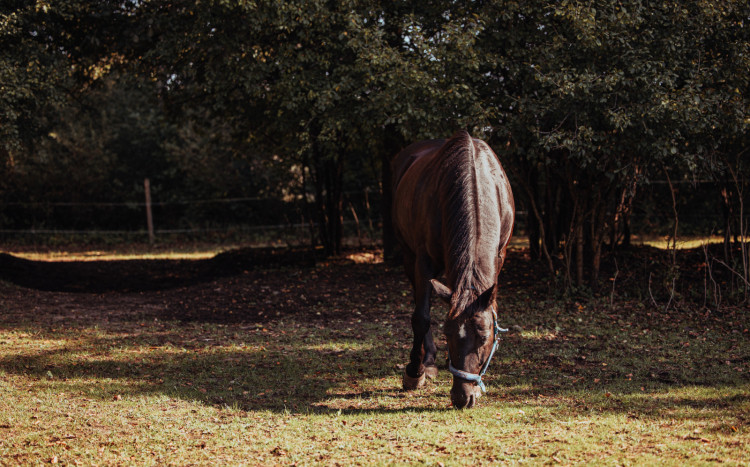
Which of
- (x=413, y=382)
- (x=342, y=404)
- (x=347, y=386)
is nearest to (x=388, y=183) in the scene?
(x=347, y=386)

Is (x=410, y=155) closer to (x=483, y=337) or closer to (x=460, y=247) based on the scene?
(x=460, y=247)

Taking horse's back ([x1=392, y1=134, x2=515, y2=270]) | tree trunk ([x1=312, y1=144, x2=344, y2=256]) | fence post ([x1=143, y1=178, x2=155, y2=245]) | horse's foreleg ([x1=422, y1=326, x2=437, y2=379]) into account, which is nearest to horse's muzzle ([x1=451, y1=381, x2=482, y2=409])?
horse's back ([x1=392, y1=134, x2=515, y2=270])

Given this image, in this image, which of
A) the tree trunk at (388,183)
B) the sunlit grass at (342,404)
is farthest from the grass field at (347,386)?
the tree trunk at (388,183)

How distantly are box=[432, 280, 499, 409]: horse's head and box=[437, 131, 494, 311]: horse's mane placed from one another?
16mm

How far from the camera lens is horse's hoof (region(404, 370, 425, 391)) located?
532 centimetres

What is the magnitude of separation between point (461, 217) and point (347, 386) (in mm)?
1944

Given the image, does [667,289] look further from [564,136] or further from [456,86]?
[456,86]

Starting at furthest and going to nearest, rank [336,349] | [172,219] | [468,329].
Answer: [172,219]
[336,349]
[468,329]

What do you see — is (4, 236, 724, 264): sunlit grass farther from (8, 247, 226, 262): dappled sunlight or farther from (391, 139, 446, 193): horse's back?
(391, 139, 446, 193): horse's back

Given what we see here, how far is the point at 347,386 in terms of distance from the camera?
5512 mm

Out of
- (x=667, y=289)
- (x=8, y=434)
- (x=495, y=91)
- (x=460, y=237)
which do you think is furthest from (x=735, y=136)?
(x=8, y=434)

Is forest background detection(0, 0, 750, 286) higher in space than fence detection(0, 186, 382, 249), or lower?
higher

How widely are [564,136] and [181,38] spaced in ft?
19.1

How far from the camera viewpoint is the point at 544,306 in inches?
346
